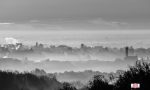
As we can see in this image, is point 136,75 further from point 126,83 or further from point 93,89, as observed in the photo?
point 93,89

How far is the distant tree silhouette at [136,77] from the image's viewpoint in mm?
83500

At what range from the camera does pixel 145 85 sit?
81.0 m

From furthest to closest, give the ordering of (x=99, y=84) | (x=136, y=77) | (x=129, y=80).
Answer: (x=99, y=84) < (x=129, y=80) < (x=136, y=77)

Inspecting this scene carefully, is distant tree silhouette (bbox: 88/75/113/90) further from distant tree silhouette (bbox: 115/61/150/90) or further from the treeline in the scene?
distant tree silhouette (bbox: 115/61/150/90)

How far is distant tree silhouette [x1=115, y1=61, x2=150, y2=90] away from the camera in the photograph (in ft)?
274

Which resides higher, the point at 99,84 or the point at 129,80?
the point at 129,80

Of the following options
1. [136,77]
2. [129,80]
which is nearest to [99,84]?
[129,80]

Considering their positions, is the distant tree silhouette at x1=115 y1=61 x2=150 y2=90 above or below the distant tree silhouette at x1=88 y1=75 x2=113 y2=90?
above

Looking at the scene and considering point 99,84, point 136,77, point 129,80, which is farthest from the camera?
point 99,84

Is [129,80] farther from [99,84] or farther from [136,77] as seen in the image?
[99,84]

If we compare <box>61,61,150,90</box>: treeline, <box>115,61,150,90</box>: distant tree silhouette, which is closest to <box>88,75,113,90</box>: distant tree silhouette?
<box>61,61,150,90</box>: treeline

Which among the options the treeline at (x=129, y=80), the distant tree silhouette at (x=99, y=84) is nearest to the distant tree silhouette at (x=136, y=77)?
the treeline at (x=129, y=80)

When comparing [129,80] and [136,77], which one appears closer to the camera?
[136,77]

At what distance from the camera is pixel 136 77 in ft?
284
